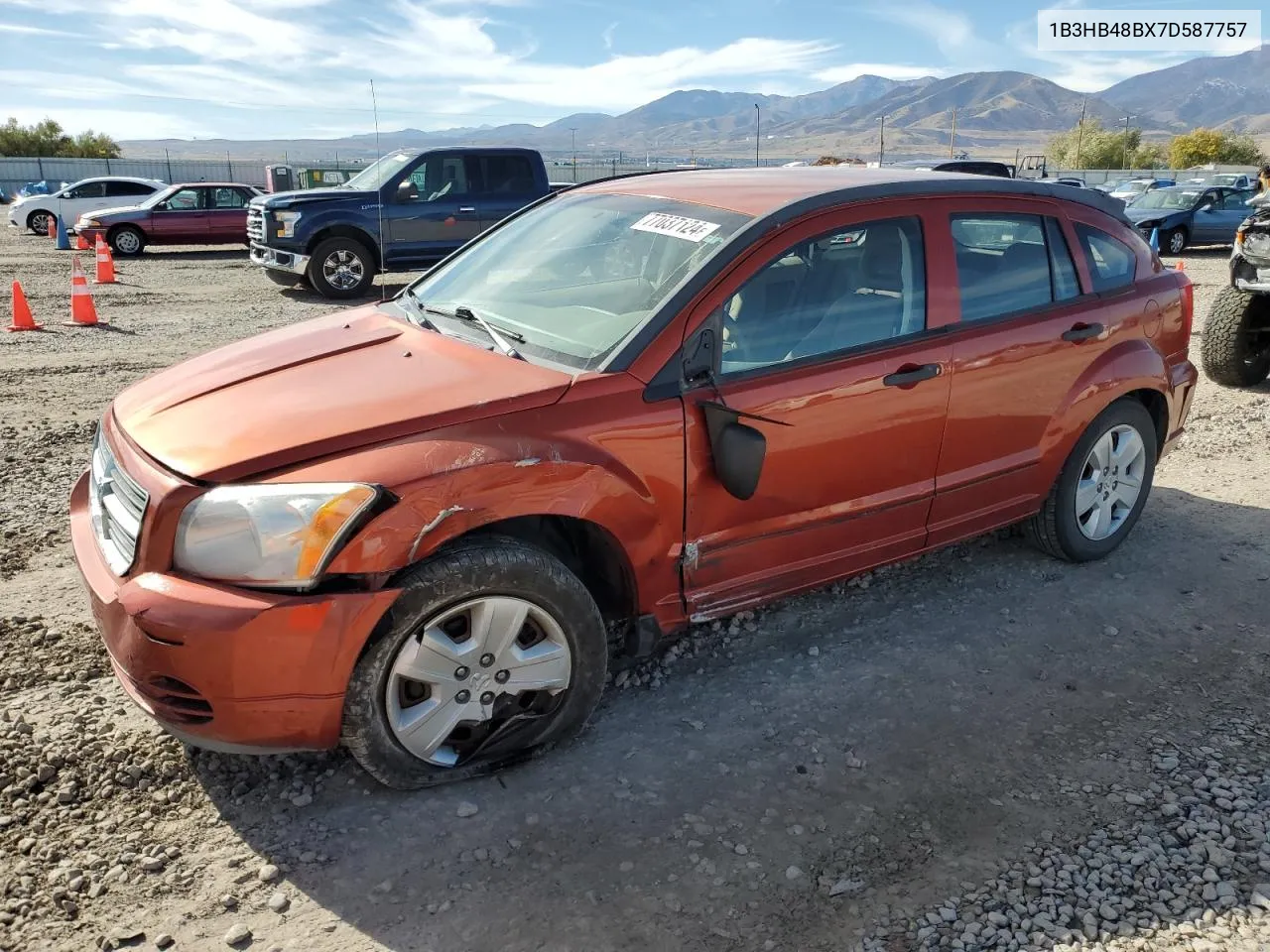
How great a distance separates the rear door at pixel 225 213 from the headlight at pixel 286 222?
790 centimetres

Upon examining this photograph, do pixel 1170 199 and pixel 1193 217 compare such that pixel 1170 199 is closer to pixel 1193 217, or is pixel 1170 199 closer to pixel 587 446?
pixel 1193 217

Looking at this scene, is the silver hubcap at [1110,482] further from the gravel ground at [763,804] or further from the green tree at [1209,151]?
the green tree at [1209,151]

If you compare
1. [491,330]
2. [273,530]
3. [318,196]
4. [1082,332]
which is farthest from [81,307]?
[1082,332]

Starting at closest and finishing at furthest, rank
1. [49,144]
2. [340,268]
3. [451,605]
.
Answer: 1. [451,605]
2. [340,268]
3. [49,144]

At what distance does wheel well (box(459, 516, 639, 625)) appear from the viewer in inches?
120

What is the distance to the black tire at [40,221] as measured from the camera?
22797mm

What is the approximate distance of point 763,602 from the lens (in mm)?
3500

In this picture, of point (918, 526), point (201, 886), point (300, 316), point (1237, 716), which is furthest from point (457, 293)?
point (300, 316)

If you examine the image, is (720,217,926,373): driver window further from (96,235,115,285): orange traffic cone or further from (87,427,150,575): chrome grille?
(96,235,115,285): orange traffic cone

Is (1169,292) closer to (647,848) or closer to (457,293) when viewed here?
(457,293)

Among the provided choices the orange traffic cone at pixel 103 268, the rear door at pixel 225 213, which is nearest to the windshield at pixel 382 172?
the orange traffic cone at pixel 103 268

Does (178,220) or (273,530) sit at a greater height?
(178,220)

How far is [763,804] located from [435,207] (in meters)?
11.6

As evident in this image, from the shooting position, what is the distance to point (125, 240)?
19.1 meters
